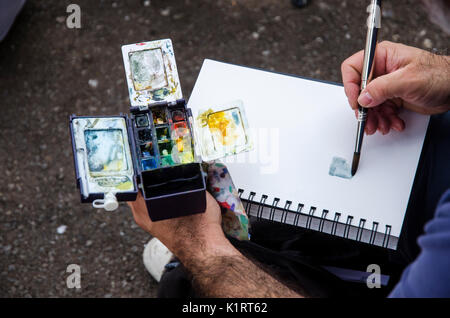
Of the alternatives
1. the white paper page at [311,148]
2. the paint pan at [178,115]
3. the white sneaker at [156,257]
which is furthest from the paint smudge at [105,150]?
the white sneaker at [156,257]

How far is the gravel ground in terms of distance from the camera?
1.63 m

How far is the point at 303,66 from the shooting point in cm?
186

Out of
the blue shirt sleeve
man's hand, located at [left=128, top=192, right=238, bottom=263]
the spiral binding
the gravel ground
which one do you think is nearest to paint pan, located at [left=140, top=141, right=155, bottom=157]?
man's hand, located at [left=128, top=192, right=238, bottom=263]

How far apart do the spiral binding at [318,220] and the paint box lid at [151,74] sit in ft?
0.91

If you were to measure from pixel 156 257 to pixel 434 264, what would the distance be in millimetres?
1070

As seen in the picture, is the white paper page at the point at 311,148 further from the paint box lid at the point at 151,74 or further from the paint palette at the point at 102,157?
the paint palette at the point at 102,157

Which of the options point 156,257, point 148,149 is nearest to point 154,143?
point 148,149

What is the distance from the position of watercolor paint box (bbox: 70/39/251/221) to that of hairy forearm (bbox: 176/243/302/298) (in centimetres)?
14

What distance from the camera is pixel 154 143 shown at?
34.4 inches

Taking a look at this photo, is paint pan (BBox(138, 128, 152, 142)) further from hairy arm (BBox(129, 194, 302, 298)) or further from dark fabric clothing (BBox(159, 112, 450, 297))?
dark fabric clothing (BBox(159, 112, 450, 297))

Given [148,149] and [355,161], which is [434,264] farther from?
[148,149]

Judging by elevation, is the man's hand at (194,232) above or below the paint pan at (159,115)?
below

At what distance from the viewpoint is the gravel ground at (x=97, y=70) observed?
64.4 inches

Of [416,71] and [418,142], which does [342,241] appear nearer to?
[418,142]
